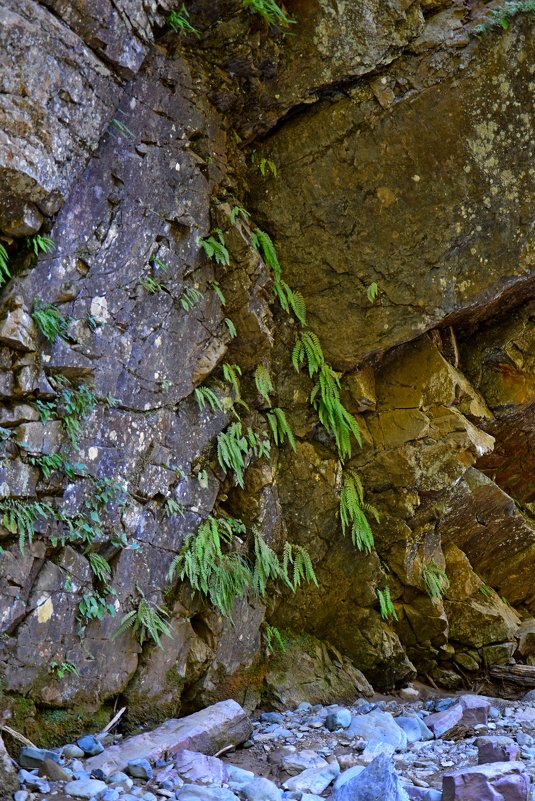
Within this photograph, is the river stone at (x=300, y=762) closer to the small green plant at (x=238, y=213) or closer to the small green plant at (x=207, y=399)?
the small green plant at (x=207, y=399)

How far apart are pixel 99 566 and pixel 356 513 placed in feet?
9.48

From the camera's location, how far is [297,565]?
7.09 m

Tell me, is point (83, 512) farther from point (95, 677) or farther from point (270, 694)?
point (270, 694)

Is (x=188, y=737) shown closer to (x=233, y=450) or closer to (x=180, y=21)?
(x=233, y=450)

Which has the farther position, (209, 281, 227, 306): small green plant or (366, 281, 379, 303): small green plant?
(366, 281, 379, 303): small green plant

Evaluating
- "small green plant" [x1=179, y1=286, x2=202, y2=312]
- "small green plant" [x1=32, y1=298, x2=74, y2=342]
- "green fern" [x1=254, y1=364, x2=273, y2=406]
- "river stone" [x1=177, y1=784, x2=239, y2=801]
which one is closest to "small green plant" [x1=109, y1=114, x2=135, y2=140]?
"small green plant" [x1=179, y1=286, x2=202, y2=312]

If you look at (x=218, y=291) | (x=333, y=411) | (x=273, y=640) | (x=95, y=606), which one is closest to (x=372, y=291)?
(x=333, y=411)

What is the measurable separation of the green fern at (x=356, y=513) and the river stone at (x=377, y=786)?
336 centimetres

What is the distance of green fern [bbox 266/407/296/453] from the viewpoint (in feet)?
23.7

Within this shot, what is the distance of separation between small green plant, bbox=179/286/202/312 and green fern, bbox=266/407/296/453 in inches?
56.0

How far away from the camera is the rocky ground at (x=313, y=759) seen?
13.5 ft

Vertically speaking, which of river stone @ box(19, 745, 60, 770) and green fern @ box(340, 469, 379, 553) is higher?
green fern @ box(340, 469, 379, 553)

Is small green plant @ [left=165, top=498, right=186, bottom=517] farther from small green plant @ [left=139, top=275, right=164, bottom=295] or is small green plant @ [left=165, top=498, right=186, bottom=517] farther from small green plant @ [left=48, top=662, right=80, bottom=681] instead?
small green plant @ [left=139, top=275, right=164, bottom=295]

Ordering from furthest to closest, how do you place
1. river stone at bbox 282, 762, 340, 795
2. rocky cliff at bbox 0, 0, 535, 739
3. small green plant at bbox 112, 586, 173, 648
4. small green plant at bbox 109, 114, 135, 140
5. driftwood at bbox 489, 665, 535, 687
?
driftwood at bbox 489, 665, 535, 687 < small green plant at bbox 109, 114, 135, 140 < small green plant at bbox 112, 586, 173, 648 < rocky cliff at bbox 0, 0, 535, 739 < river stone at bbox 282, 762, 340, 795
